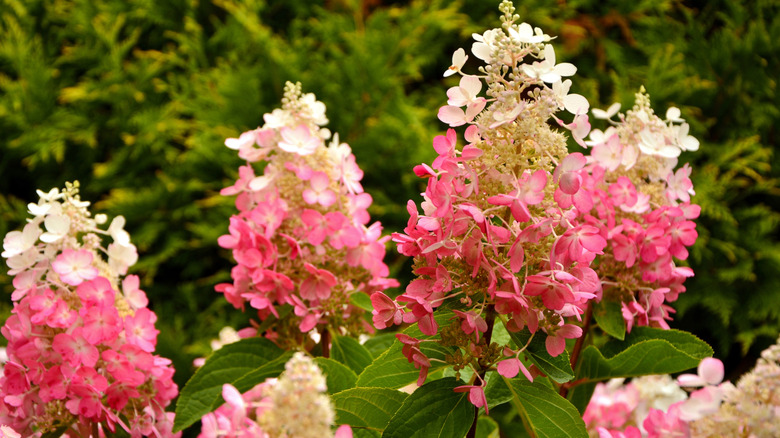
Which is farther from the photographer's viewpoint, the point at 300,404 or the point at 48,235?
the point at 48,235

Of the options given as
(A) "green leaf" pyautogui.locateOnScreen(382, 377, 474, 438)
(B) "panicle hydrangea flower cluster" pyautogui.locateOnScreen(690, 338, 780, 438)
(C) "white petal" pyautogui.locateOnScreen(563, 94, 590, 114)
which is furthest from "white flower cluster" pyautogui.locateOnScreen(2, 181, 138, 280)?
(B) "panicle hydrangea flower cluster" pyautogui.locateOnScreen(690, 338, 780, 438)

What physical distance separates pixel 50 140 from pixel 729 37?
7.99 feet

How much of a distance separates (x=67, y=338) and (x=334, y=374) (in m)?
0.26

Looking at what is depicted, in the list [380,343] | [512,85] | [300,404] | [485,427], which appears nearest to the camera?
[300,404]

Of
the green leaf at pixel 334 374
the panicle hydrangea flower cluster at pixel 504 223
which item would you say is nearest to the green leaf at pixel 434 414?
A: the panicle hydrangea flower cluster at pixel 504 223

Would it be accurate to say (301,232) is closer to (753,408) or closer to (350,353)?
(350,353)

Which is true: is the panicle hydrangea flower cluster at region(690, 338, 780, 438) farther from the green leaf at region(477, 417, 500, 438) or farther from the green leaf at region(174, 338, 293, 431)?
the green leaf at region(174, 338, 293, 431)

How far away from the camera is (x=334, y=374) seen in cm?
70

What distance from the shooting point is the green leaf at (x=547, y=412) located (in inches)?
22.2

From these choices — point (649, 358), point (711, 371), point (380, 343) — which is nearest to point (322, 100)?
point (380, 343)

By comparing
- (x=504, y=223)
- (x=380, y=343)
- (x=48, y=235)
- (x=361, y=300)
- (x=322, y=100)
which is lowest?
(x=322, y=100)

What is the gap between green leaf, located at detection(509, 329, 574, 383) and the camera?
1.85 ft

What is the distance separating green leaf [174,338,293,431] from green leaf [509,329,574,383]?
0.96 ft

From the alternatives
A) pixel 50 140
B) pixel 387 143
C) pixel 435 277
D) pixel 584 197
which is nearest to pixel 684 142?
pixel 584 197
